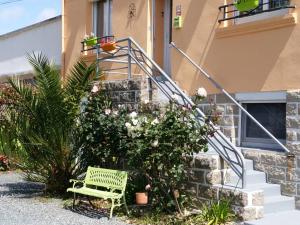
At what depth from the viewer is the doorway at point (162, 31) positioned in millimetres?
12750

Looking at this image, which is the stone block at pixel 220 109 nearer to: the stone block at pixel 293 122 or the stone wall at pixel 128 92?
the stone wall at pixel 128 92

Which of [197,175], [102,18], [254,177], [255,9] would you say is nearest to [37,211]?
[197,175]

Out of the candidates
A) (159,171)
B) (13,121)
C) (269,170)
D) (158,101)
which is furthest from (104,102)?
(269,170)

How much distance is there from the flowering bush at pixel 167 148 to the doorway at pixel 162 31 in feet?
14.6

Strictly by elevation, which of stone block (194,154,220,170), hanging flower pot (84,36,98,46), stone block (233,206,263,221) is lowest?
stone block (233,206,263,221)

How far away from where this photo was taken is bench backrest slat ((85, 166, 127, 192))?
8.82 m

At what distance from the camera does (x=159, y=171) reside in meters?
8.38

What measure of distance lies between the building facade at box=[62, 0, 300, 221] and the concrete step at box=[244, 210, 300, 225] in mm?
416

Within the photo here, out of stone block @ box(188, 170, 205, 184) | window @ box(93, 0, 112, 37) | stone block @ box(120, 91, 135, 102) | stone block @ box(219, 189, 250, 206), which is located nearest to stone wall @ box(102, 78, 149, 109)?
stone block @ box(120, 91, 135, 102)

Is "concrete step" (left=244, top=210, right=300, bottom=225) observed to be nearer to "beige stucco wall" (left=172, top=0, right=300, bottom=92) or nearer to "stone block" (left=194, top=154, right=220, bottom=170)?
"stone block" (left=194, top=154, right=220, bottom=170)

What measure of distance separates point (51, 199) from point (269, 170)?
13.8ft

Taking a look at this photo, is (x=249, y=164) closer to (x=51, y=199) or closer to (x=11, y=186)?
(x=51, y=199)

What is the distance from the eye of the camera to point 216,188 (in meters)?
8.15

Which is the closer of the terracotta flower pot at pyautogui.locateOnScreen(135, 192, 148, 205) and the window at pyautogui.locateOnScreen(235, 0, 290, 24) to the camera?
the terracotta flower pot at pyautogui.locateOnScreen(135, 192, 148, 205)
